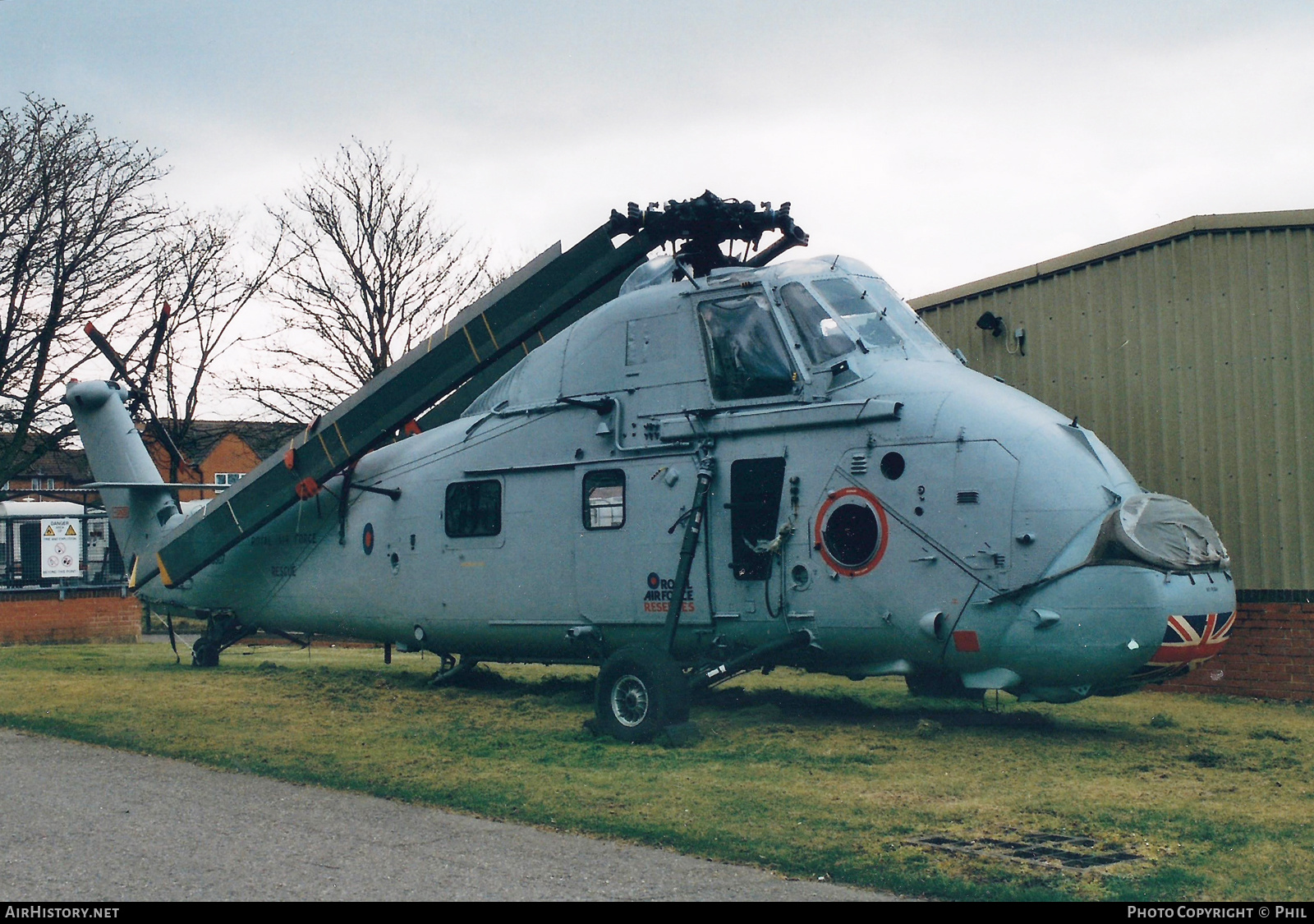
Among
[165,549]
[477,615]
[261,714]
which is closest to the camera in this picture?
[261,714]

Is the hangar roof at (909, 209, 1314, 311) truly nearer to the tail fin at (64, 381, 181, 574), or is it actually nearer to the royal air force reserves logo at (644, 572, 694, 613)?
the royal air force reserves logo at (644, 572, 694, 613)

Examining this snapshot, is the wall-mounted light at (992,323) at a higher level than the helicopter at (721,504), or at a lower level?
higher

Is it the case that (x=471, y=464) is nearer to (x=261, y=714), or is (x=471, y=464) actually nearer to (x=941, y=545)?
(x=261, y=714)

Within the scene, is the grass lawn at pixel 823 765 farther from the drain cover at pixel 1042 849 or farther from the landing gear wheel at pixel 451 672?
the landing gear wheel at pixel 451 672

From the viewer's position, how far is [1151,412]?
45.7ft

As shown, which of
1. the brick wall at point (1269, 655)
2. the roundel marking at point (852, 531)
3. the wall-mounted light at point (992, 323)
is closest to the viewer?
the roundel marking at point (852, 531)

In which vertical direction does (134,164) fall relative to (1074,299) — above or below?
above

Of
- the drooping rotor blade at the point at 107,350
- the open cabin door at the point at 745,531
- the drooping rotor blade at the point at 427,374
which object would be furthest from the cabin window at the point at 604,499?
the drooping rotor blade at the point at 107,350

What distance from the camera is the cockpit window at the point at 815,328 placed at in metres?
10.8

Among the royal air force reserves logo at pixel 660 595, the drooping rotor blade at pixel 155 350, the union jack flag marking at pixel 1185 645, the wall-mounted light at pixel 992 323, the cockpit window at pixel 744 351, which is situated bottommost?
the union jack flag marking at pixel 1185 645

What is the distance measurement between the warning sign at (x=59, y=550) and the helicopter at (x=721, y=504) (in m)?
15.6

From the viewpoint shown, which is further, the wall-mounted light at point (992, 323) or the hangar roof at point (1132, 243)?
the wall-mounted light at point (992, 323)
